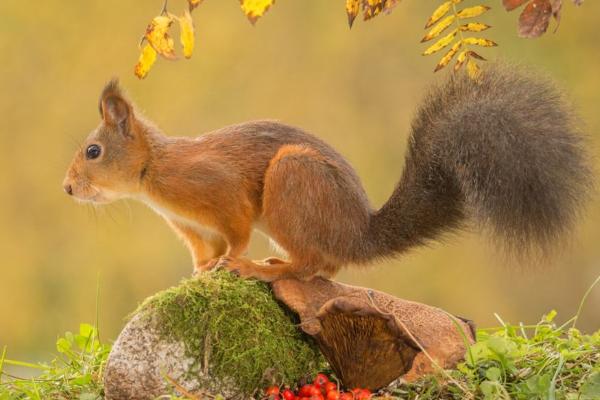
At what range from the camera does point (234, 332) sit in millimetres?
1956

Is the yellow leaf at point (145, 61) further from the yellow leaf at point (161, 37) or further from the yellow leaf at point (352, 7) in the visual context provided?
the yellow leaf at point (352, 7)

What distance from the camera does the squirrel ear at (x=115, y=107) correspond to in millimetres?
2387

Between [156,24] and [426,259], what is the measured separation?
428cm

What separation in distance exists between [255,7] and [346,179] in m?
0.82

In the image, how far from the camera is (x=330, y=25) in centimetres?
587

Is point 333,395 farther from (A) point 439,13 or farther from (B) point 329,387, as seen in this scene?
(A) point 439,13

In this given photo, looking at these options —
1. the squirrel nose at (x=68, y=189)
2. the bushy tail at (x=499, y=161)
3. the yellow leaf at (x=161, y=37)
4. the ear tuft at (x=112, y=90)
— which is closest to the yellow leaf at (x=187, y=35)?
the yellow leaf at (x=161, y=37)

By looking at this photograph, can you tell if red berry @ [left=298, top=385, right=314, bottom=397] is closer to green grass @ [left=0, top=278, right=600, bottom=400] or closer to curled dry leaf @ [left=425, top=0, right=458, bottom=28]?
green grass @ [left=0, top=278, right=600, bottom=400]

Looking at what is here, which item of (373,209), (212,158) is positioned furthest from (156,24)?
(373,209)

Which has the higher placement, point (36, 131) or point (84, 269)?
point (36, 131)

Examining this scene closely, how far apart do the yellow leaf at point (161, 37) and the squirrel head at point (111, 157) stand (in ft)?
2.55

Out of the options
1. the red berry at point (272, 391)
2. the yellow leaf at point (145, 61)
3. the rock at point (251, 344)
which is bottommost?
the red berry at point (272, 391)

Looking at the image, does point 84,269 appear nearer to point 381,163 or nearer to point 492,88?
point 381,163

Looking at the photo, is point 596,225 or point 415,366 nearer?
point 415,366
